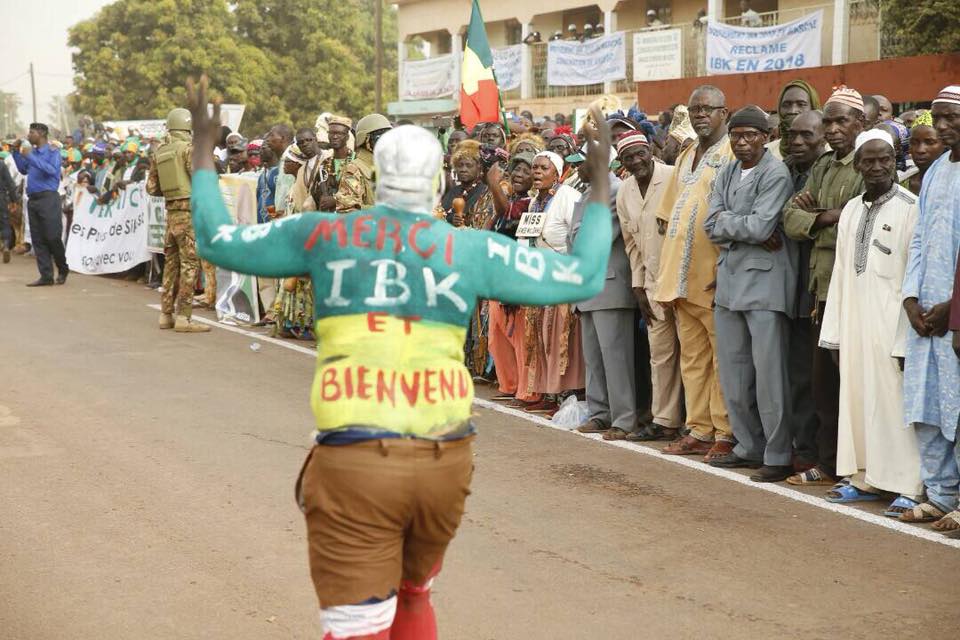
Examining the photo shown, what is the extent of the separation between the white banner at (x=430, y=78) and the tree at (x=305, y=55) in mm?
13657

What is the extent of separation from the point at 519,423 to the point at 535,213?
1.59 meters

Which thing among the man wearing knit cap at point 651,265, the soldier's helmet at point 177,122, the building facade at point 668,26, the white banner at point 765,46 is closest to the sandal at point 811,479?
the man wearing knit cap at point 651,265

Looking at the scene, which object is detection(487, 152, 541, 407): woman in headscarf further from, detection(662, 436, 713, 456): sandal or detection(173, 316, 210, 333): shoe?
detection(173, 316, 210, 333): shoe

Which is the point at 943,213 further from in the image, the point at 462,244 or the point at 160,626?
the point at 160,626

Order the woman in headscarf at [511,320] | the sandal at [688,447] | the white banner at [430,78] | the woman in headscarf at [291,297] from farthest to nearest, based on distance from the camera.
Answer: the white banner at [430,78], the woman in headscarf at [291,297], the woman in headscarf at [511,320], the sandal at [688,447]

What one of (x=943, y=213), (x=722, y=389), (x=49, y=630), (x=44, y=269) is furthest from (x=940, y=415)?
(x=44, y=269)

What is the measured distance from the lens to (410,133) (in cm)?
332

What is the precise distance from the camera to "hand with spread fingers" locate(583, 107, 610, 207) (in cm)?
344

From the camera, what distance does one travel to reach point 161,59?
1818 inches

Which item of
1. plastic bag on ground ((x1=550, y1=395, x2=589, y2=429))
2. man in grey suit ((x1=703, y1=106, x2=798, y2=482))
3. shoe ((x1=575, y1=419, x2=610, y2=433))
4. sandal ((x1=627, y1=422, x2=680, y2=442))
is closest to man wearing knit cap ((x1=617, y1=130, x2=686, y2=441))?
sandal ((x1=627, y1=422, x2=680, y2=442))

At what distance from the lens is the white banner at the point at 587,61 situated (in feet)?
87.8

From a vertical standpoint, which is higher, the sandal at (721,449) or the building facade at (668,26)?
the building facade at (668,26)

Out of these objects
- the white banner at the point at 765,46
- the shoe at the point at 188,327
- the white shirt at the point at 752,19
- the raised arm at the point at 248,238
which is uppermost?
the white shirt at the point at 752,19

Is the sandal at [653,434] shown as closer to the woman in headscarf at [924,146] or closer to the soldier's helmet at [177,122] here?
the woman in headscarf at [924,146]
